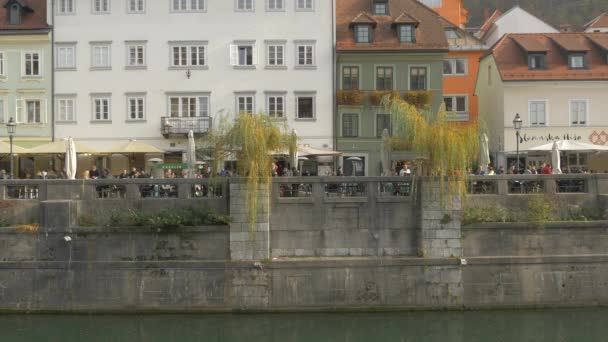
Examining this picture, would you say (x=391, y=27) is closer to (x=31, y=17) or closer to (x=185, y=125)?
(x=185, y=125)

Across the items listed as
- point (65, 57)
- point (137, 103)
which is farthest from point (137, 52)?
point (65, 57)

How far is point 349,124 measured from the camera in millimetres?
47031

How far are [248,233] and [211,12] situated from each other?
22783 millimetres

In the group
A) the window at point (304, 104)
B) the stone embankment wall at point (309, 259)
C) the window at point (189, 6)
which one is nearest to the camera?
the stone embankment wall at point (309, 259)

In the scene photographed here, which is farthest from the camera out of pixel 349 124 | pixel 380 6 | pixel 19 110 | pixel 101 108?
pixel 380 6

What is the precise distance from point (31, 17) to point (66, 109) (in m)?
6.34

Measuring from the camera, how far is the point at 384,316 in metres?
27.1

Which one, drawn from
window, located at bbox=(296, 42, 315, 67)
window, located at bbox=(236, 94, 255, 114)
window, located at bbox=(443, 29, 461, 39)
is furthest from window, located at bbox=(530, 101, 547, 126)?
window, located at bbox=(236, 94, 255, 114)

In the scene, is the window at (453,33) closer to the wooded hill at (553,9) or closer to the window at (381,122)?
the window at (381,122)

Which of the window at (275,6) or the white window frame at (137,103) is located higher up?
the window at (275,6)

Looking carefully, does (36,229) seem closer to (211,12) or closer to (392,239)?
(392,239)

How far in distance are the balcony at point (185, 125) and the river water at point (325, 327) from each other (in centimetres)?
1987

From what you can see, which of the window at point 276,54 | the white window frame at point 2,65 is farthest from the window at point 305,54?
the white window frame at point 2,65

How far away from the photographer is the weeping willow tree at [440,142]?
87.9ft
